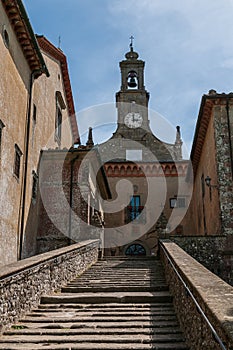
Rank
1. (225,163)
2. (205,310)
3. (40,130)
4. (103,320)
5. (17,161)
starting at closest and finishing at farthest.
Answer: (205,310)
(103,320)
(17,161)
(225,163)
(40,130)

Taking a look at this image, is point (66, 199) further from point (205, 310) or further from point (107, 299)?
point (205, 310)

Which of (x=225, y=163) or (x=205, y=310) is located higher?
(x=225, y=163)

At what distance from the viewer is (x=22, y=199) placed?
14516 mm

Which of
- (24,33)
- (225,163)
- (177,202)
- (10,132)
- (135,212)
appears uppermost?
(24,33)

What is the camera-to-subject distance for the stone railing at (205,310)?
132 inches

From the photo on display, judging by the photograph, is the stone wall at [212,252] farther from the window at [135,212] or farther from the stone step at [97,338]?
the window at [135,212]

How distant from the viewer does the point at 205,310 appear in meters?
4.15

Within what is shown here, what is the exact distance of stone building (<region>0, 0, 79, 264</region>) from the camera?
12.7 metres

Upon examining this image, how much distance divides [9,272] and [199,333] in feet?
10.0

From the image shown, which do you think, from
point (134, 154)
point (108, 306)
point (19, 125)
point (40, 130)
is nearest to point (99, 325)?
point (108, 306)

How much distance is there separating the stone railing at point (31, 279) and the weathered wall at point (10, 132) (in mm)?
2846

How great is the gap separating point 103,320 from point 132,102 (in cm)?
3087

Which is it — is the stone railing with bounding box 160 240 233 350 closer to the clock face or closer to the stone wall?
the stone wall

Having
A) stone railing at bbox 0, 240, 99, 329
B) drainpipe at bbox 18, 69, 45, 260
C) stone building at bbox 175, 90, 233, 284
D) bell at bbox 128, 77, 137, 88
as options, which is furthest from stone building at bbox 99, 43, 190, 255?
stone railing at bbox 0, 240, 99, 329
